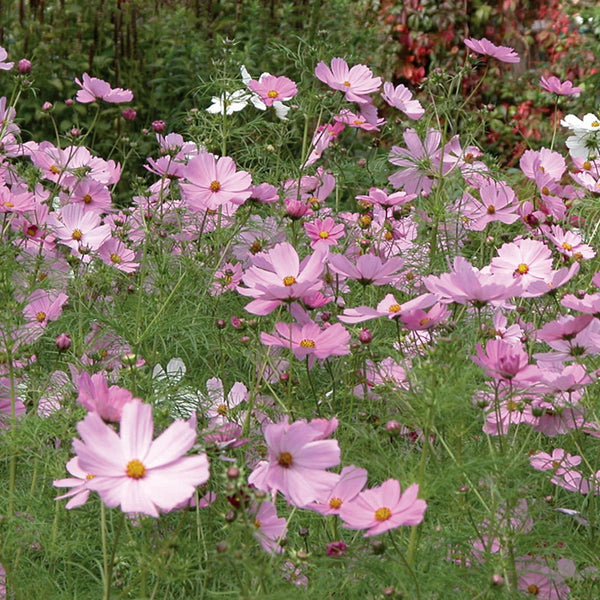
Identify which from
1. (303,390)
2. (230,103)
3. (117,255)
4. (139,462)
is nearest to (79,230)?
(117,255)

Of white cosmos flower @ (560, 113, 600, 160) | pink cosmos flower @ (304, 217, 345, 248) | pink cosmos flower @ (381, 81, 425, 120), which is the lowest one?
white cosmos flower @ (560, 113, 600, 160)

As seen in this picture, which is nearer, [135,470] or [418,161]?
[135,470]

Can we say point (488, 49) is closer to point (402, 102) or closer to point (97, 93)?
point (402, 102)

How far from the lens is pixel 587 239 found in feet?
7.16

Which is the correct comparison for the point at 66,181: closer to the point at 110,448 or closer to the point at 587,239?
the point at 587,239

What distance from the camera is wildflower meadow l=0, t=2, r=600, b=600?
1073 millimetres

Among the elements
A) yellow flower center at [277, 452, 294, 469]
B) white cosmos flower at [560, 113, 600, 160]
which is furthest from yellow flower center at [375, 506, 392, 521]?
white cosmos flower at [560, 113, 600, 160]

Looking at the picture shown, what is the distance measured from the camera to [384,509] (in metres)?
1.05

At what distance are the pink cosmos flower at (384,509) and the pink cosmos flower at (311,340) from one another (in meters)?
0.28

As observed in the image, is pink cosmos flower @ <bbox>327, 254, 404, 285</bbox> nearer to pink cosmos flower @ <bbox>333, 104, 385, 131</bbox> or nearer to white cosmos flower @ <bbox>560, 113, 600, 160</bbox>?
pink cosmos flower @ <bbox>333, 104, 385, 131</bbox>

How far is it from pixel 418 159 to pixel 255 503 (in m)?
1.17

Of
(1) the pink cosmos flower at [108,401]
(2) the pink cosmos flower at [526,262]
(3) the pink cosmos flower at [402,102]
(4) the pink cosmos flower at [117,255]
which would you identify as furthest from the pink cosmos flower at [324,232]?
(1) the pink cosmos flower at [108,401]

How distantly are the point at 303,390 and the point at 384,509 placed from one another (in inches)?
26.4

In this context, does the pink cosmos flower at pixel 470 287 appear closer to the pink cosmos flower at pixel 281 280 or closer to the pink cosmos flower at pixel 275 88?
the pink cosmos flower at pixel 281 280
